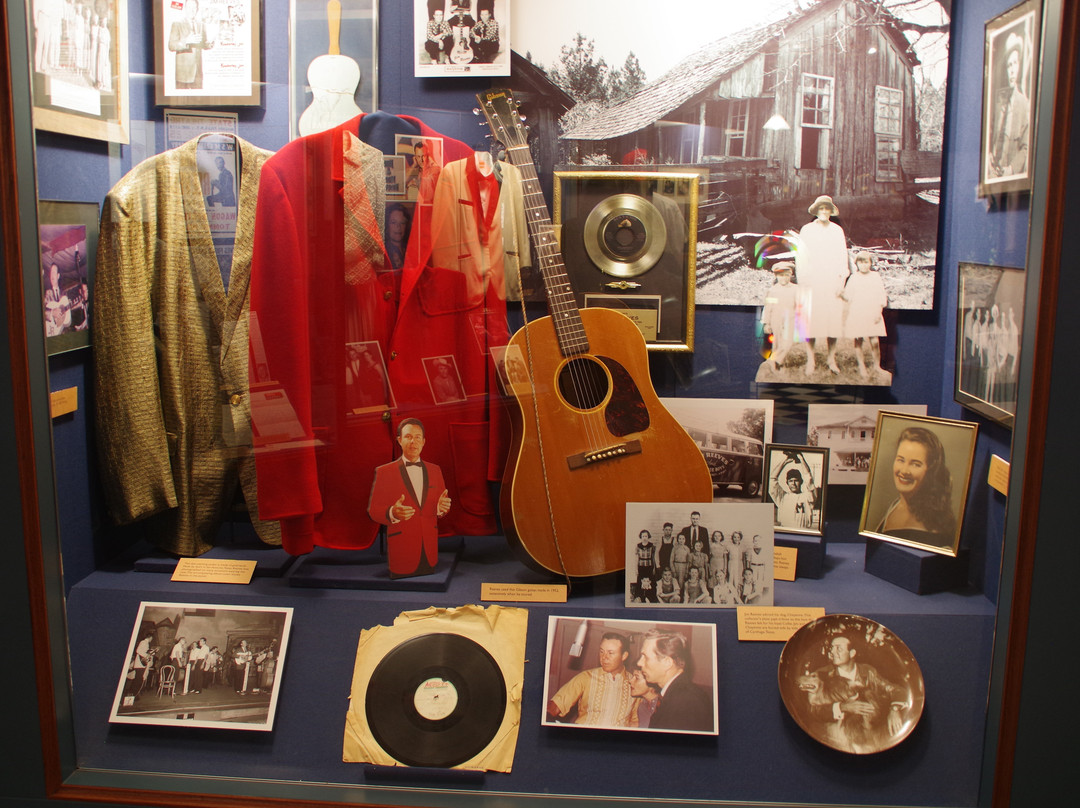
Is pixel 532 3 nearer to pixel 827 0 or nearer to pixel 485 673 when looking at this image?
pixel 827 0

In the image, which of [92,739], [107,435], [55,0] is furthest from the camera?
[107,435]

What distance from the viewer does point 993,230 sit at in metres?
1.68

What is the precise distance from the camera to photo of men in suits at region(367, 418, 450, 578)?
1895mm

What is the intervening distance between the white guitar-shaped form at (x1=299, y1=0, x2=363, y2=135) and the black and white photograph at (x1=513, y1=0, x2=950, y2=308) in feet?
1.16

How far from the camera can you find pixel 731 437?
190 centimetres

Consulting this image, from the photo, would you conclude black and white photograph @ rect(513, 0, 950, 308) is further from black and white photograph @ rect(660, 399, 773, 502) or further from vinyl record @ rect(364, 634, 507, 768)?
vinyl record @ rect(364, 634, 507, 768)

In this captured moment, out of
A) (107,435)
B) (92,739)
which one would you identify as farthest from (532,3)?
(92,739)

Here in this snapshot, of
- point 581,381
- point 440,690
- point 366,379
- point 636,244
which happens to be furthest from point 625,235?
point 440,690

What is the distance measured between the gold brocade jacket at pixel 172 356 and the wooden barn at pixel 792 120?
32.4 inches

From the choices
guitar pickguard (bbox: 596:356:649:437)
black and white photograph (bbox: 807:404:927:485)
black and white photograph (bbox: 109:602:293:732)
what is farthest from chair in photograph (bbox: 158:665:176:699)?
black and white photograph (bbox: 807:404:927:485)

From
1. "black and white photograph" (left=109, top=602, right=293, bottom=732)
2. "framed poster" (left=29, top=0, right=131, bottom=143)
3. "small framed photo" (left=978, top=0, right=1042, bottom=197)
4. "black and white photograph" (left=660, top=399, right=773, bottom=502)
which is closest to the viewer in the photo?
"small framed photo" (left=978, top=0, right=1042, bottom=197)

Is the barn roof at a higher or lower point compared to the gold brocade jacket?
higher

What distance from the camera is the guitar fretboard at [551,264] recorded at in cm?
181

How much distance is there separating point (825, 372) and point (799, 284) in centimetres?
20
